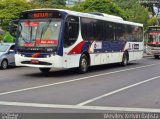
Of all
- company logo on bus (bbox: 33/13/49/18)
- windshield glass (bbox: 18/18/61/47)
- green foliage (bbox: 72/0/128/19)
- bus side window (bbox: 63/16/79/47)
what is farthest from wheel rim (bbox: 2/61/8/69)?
green foliage (bbox: 72/0/128/19)

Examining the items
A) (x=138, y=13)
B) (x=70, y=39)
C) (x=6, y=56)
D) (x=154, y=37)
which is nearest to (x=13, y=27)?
(x=6, y=56)

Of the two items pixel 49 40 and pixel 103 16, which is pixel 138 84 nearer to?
pixel 49 40

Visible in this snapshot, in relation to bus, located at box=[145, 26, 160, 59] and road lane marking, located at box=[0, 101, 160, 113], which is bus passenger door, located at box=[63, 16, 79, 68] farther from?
bus, located at box=[145, 26, 160, 59]

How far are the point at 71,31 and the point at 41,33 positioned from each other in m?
1.47

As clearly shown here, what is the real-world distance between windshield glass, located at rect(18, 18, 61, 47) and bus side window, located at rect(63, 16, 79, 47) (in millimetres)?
431

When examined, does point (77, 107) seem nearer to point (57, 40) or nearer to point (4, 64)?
point (57, 40)

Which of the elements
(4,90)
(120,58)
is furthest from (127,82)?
(120,58)

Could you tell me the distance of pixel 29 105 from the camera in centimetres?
1059

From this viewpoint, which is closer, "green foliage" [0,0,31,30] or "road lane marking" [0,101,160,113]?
"road lane marking" [0,101,160,113]

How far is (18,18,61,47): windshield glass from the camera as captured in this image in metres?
18.1

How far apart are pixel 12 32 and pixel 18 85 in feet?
19.4

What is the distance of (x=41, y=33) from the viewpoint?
60.0ft

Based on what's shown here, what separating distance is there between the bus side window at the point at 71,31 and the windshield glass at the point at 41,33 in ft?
1.41

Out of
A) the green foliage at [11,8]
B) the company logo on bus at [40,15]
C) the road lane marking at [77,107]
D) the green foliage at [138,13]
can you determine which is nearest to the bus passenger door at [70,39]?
the company logo on bus at [40,15]
